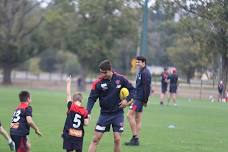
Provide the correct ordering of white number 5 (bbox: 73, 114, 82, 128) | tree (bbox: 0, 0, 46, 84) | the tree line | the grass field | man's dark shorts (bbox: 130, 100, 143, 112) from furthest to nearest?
tree (bbox: 0, 0, 46, 84) < the tree line < man's dark shorts (bbox: 130, 100, 143, 112) < the grass field < white number 5 (bbox: 73, 114, 82, 128)

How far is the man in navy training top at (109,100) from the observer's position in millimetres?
11578

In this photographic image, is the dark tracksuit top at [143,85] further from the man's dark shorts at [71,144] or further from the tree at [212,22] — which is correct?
the tree at [212,22]

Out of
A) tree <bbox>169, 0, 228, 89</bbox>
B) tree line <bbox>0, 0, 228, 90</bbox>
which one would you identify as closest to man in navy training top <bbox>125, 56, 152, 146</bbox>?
tree <bbox>169, 0, 228, 89</bbox>

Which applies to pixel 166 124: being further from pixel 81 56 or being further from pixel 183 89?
pixel 81 56

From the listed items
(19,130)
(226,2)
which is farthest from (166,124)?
(226,2)

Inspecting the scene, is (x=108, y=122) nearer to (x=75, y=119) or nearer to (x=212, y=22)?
(x=75, y=119)

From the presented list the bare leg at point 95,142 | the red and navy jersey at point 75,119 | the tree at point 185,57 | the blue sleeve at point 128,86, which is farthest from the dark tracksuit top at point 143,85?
the tree at point 185,57

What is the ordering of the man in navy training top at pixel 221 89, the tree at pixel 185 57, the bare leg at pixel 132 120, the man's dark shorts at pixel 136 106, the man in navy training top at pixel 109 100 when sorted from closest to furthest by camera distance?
the man in navy training top at pixel 109 100
the bare leg at pixel 132 120
the man's dark shorts at pixel 136 106
the man in navy training top at pixel 221 89
the tree at pixel 185 57

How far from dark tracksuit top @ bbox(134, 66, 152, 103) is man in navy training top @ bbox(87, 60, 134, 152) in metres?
2.61

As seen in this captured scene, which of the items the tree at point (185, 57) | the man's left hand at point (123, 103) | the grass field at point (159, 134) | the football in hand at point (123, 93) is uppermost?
the tree at point (185, 57)

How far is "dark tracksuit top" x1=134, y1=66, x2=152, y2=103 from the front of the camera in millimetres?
14516

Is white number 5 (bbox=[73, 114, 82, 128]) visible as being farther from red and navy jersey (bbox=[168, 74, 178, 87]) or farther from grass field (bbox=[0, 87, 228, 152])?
red and navy jersey (bbox=[168, 74, 178, 87])

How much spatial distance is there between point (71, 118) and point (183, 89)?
4450 centimetres

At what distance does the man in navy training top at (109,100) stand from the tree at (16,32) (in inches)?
2114
